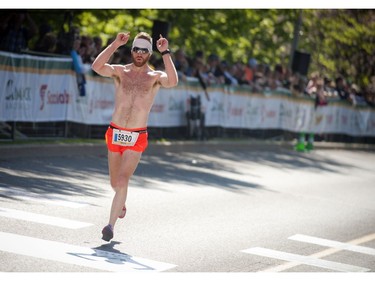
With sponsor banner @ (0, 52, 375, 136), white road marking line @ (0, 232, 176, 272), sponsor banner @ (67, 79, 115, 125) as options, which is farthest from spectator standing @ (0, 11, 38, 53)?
white road marking line @ (0, 232, 176, 272)

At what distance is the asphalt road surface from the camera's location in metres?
8.91

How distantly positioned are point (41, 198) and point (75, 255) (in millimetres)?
3595

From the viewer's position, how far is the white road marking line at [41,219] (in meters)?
10.3

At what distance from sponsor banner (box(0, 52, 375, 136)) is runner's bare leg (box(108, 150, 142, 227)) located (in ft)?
23.7

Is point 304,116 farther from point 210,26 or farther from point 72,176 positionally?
point 72,176

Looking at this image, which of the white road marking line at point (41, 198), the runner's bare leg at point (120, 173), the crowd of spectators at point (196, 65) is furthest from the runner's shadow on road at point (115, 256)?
the crowd of spectators at point (196, 65)

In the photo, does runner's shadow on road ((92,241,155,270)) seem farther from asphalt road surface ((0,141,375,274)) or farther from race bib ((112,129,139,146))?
race bib ((112,129,139,146))

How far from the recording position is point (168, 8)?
30.2 meters

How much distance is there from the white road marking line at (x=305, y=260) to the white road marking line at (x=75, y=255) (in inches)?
58.3

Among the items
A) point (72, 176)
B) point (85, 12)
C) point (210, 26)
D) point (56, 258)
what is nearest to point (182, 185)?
point (72, 176)

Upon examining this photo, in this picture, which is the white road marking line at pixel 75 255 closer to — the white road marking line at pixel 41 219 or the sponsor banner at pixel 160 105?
the white road marking line at pixel 41 219

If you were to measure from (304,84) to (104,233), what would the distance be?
22403 millimetres

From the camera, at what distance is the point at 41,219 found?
10398 mm

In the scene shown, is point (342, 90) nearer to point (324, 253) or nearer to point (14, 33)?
point (14, 33)
